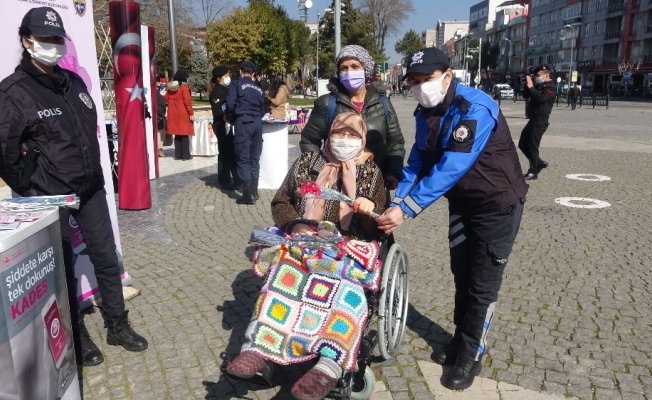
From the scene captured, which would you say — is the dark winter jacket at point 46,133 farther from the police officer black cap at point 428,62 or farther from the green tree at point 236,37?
the green tree at point 236,37

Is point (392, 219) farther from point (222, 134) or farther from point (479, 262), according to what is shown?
point (222, 134)

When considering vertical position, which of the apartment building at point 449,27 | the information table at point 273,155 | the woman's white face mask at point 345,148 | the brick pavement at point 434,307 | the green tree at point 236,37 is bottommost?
the brick pavement at point 434,307

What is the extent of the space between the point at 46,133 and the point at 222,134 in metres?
5.67

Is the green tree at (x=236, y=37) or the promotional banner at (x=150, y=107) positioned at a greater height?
the green tree at (x=236, y=37)

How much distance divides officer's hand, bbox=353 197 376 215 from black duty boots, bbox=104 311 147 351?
5.67ft

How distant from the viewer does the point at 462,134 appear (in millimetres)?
2857

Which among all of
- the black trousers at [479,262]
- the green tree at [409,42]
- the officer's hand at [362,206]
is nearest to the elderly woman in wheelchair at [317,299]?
the officer's hand at [362,206]

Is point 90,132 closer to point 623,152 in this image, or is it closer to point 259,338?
point 259,338

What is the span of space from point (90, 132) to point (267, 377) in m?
1.82

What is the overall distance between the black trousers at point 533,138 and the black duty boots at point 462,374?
22.6 ft

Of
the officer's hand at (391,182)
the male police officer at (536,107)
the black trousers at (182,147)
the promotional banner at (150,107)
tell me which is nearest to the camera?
the officer's hand at (391,182)

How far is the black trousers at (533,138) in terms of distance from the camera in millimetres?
9352

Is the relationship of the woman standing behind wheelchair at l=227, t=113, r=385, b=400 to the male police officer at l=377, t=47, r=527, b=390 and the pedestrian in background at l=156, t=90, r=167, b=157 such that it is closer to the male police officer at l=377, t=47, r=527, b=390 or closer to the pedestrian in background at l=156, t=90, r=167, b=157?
the male police officer at l=377, t=47, r=527, b=390

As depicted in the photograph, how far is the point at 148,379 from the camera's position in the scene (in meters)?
3.36
